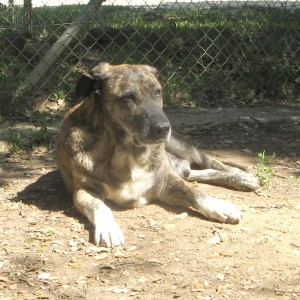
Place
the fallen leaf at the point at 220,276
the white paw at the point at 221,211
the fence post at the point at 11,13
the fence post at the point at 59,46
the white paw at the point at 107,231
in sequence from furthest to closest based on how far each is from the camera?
the fence post at the point at 11,13 → the fence post at the point at 59,46 → the white paw at the point at 221,211 → the white paw at the point at 107,231 → the fallen leaf at the point at 220,276

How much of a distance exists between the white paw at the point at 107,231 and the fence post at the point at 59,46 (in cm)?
297

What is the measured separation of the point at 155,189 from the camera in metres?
5.11

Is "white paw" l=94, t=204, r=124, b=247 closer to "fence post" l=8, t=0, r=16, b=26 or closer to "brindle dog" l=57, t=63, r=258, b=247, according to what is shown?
"brindle dog" l=57, t=63, r=258, b=247

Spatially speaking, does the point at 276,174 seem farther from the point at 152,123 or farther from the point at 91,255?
the point at 91,255

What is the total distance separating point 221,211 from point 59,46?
10.5 feet

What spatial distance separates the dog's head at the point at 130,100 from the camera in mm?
4766

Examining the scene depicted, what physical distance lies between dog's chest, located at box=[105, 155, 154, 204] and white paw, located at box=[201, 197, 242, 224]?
1.63 feet

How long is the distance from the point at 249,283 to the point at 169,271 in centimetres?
45

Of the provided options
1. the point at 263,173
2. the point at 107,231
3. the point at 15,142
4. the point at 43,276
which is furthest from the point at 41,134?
the point at 43,276

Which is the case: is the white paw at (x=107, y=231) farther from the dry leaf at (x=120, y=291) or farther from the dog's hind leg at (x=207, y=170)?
the dog's hind leg at (x=207, y=170)

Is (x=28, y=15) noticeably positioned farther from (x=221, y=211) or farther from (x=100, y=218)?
(x=221, y=211)

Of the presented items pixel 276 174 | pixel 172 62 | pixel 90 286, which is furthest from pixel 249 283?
pixel 172 62

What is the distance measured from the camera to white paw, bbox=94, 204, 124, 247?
4336 millimetres

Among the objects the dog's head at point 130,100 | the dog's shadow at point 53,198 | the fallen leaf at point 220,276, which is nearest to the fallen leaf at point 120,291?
the fallen leaf at point 220,276
